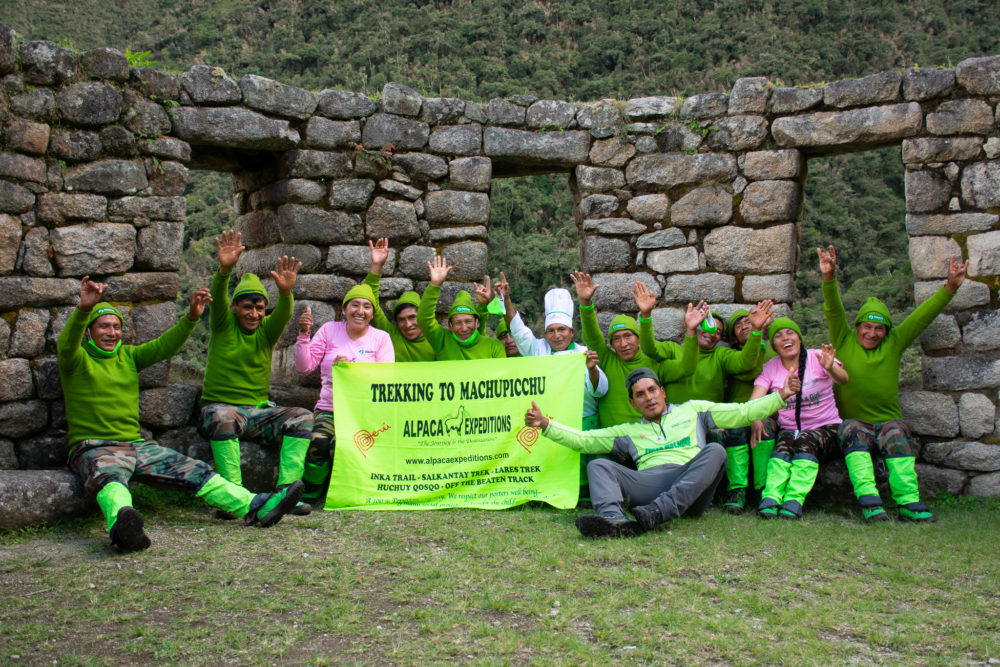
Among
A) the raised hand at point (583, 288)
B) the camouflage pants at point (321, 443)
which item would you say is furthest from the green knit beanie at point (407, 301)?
the raised hand at point (583, 288)

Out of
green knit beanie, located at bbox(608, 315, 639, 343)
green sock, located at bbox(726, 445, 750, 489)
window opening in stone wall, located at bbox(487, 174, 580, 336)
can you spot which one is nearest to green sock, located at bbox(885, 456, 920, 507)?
green sock, located at bbox(726, 445, 750, 489)

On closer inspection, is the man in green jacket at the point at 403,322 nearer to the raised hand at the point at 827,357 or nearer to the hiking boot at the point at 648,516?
the hiking boot at the point at 648,516

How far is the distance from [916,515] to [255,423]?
13.3ft

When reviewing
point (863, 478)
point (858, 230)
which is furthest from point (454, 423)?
point (858, 230)

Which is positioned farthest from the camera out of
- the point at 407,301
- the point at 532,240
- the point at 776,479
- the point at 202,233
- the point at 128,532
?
the point at 532,240

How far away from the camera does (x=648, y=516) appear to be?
454cm

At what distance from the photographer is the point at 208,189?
562 inches

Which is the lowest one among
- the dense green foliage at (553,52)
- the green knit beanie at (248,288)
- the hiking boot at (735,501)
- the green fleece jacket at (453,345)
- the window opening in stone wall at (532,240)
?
the hiking boot at (735,501)

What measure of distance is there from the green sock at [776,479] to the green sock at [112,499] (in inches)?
142

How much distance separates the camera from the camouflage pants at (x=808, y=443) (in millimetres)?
5262

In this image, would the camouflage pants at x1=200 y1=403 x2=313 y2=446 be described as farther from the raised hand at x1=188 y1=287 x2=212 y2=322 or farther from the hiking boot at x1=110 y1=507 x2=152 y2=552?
the hiking boot at x1=110 y1=507 x2=152 y2=552

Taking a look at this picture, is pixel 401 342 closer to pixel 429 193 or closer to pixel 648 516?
pixel 429 193

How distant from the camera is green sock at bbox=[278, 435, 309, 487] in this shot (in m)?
5.22

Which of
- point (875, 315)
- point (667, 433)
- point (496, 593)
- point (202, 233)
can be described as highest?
point (202, 233)
